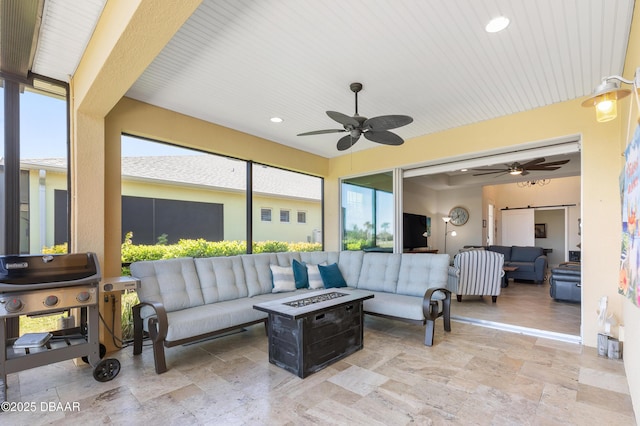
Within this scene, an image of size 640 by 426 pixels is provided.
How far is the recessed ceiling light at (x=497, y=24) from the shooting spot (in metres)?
2.28

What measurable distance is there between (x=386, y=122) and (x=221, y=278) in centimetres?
265

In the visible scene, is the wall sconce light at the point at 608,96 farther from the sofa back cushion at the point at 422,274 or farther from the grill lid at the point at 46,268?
the grill lid at the point at 46,268

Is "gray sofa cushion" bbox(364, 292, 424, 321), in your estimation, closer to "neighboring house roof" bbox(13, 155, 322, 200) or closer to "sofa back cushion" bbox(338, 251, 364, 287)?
"sofa back cushion" bbox(338, 251, 364, 287)

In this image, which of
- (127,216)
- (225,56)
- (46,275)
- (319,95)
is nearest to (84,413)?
(46,275)

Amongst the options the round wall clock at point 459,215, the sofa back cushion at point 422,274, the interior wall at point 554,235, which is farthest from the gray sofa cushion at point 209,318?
the interior wall at point 554,235

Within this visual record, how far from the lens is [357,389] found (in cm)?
254

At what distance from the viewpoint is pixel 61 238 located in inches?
129

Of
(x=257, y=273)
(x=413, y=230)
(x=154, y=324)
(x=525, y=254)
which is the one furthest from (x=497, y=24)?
(x=525, y=254)

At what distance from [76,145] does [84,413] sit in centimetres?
238

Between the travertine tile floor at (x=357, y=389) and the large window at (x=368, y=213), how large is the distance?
101 inches

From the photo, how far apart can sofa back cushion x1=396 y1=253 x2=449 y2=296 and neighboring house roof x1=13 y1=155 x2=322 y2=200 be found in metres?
2.59

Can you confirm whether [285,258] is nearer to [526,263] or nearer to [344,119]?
[344,119]

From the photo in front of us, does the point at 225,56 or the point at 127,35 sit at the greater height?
the point at 225,56

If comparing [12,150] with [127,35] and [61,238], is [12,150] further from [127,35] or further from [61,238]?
[127,35]
